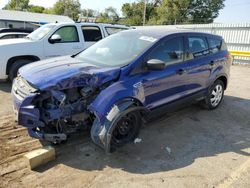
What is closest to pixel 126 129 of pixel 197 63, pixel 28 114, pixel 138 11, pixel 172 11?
pixel 28 114

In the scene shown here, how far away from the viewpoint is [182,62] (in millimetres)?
4996

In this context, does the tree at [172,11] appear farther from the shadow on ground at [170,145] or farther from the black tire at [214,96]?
the shadow on ground at [170,145]

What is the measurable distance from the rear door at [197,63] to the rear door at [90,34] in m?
4.39

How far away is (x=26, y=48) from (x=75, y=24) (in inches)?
75.8

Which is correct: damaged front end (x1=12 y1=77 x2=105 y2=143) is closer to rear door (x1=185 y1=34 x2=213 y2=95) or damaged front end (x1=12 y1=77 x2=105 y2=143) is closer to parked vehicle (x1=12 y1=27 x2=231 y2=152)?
parked vehicle (x1=12 y1=27 x2=231 y2=152)

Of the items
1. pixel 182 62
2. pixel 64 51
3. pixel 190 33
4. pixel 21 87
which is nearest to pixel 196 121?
pixel 182 62

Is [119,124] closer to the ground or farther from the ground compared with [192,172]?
farther from the ground

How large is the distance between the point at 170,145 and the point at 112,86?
1.46 m

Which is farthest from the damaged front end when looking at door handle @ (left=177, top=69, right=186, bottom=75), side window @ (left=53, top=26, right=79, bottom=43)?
side window @ (left=53, top=26, right=79, bottom=43)

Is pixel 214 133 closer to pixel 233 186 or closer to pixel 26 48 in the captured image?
pixel 233 186

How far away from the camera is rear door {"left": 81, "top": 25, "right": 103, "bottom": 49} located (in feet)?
29.4

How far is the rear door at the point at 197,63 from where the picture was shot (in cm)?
520

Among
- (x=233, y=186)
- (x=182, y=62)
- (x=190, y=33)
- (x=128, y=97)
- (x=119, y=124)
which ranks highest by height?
(x=190, y=33)

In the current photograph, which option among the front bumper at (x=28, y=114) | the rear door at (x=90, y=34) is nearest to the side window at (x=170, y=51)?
the front bumper at (x=28, y=114)
